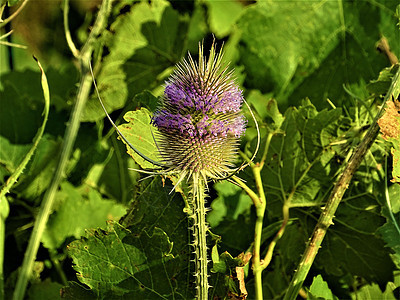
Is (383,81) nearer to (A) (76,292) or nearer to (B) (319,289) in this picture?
(B) (319,289)

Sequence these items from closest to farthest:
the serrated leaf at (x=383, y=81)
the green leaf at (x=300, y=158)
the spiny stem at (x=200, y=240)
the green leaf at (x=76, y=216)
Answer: the spiny stem at (x=200, y=240), the serrated leaf at (x=383, y=81), the green leaf at (x=300, y=158), the green leaf at (x=76, y=216)

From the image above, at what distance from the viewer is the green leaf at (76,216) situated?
117 cm

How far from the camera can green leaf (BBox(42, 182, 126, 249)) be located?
3.83 feet

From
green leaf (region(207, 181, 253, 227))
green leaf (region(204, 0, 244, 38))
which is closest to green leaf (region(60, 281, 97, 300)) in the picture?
green leaf (region(207, 181, 253, 227))

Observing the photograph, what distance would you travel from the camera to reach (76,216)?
3.86 ft

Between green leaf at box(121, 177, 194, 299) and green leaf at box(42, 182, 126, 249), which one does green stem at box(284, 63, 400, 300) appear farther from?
green leaf at box(42, 182, 126, 249)

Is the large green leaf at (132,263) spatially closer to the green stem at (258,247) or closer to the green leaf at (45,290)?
the green stem at (258,247)

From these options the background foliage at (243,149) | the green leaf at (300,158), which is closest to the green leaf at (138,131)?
the background foliage at (243,149)

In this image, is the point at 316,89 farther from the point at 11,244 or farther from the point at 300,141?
the point at 11,244

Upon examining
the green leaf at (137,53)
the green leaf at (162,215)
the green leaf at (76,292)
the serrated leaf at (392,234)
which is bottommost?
the green leaf at (76,292)

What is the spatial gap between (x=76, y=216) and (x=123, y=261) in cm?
37

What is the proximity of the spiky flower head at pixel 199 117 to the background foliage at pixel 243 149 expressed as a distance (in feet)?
0.46

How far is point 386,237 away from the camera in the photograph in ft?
3.00

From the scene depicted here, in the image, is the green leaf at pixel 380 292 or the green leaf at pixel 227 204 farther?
the green leaf at pixel 227 204
